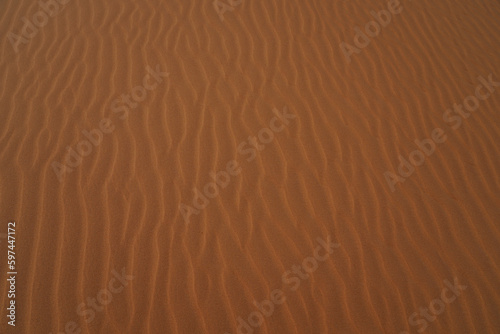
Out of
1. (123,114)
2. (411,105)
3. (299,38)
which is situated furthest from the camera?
(299,38)

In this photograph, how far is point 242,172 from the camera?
4258mm

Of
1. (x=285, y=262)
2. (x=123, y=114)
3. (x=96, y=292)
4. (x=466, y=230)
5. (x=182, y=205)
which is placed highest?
(x=123, y=114)

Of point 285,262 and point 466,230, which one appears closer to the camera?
point 285,262

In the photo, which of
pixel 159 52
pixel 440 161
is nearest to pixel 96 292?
pixel 159 52

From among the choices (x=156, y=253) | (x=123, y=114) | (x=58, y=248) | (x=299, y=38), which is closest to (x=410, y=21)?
(x=299, y=38)

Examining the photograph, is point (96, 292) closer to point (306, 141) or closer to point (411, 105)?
point (306, 141)

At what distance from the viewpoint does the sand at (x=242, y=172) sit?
344cm

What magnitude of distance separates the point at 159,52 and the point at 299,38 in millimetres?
1767

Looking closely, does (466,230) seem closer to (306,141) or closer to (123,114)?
(306,141)

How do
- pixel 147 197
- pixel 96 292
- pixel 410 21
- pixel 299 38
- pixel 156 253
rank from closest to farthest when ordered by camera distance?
pixel 96 292, pixel 156 253, pixel 147 197, pixel 299 38, pixel 410 21

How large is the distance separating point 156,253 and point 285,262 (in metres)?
1.01

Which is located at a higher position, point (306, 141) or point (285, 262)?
point (306, 141)

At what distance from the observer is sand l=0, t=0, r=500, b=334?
3.44 metres

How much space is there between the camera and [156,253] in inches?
141
